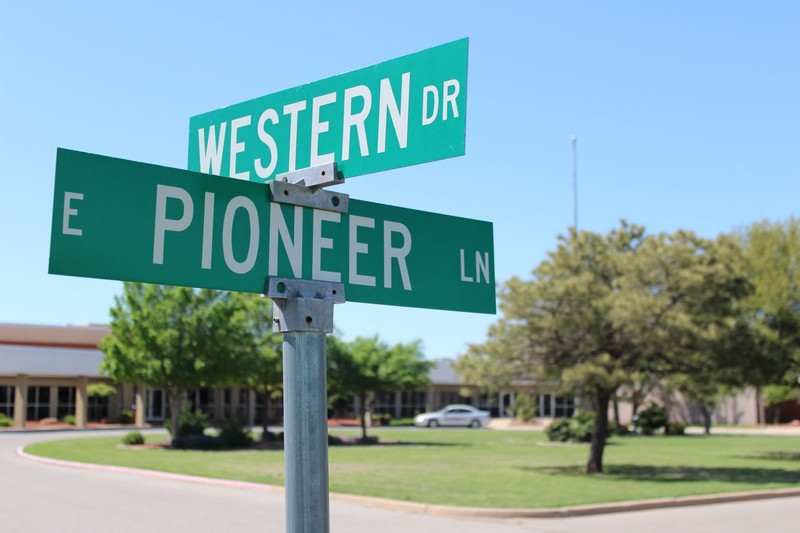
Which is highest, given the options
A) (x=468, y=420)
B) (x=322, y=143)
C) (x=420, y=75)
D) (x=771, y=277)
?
(x=771, y=277)

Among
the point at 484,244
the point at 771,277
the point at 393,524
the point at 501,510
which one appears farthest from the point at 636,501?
the point at 771,277

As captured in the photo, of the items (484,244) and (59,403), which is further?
(59,403)

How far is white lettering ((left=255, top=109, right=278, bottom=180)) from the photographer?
308 cm

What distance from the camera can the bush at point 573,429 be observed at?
4238 cm

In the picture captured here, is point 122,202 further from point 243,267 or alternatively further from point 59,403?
point 59,403

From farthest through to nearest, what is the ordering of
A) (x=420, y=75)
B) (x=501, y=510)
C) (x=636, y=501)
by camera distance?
(x=636, y=501), (x=501, y=510), (x=420, y=75)

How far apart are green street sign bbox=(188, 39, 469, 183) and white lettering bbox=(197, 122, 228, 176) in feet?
0.33

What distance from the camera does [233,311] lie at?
3719 cm

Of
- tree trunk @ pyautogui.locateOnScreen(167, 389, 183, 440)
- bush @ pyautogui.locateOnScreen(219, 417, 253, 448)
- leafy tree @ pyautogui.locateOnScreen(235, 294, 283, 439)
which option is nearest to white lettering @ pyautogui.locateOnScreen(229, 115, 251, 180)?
bush @ pyautogui.locateOnScreen(219, 417, 253, 448)

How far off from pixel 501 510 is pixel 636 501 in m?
3.01

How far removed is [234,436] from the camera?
3550cm

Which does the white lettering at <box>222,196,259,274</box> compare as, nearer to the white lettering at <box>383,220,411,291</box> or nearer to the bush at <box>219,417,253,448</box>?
the white lettering at <box>383,220,411,291</box>

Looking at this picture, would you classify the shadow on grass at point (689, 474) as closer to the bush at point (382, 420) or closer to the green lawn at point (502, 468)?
the green lawn at point (502, 468)

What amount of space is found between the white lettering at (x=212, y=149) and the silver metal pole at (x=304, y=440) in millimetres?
955
